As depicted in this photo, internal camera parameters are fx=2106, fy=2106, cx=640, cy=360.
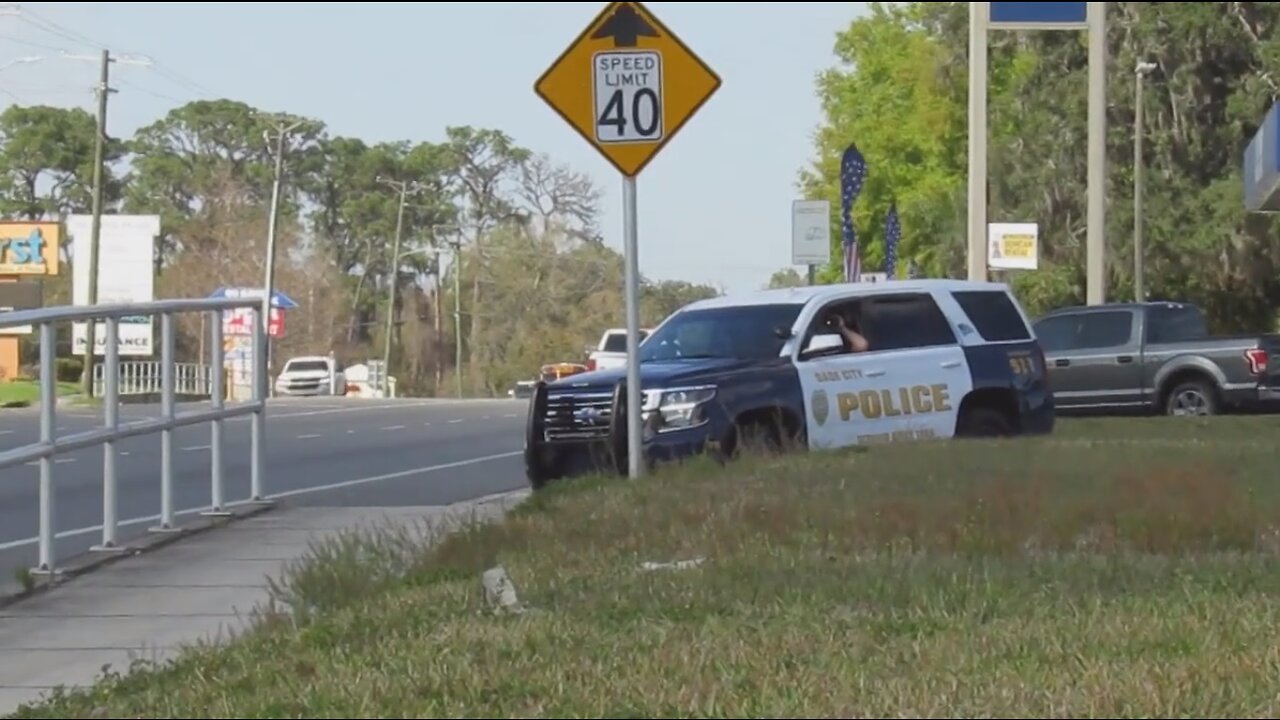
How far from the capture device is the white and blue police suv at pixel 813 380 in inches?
646

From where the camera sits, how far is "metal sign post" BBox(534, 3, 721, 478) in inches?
549

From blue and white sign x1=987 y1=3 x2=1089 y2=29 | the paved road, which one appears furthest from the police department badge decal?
blue and white sign x1=987 y1=3 x2=1089 y2=29

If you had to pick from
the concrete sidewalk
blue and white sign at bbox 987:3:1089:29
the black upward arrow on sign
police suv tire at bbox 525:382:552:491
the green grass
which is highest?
blue and white sign at bbox 987:3:1089:29

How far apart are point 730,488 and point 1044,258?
1602 inches

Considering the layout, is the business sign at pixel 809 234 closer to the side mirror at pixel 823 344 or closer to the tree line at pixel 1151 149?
the side mirror at pixel 823 344

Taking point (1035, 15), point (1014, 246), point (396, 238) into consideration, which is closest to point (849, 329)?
point (1035, 15)

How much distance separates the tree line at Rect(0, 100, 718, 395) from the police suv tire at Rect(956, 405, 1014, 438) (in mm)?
24153

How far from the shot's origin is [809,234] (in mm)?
27219

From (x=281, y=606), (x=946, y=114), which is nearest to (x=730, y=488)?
(x=281, y=606)

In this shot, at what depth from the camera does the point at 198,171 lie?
7369cm

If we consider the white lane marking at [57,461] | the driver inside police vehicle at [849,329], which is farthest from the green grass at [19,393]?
the driver inside police vehicle at [849,329]

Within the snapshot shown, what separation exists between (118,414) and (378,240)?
296 feet

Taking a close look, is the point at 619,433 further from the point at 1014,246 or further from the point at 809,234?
the point at 1014,246

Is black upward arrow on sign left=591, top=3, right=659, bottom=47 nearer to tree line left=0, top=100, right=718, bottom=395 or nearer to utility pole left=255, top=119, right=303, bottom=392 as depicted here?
utility pole left=255, top=119, right=303, bottom=392
